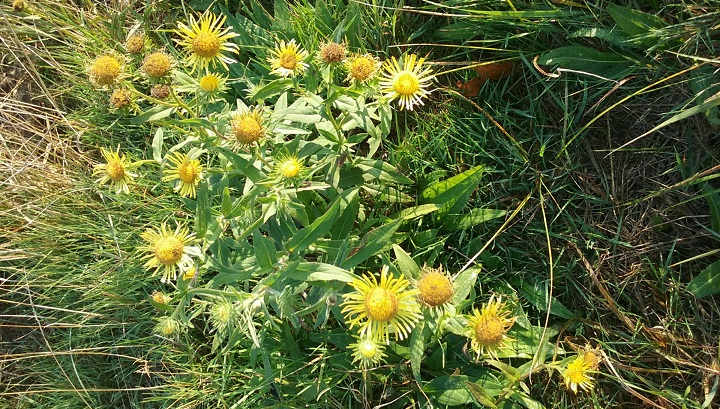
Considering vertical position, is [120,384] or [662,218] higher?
[662,218]

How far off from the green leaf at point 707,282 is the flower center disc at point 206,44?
2395 mm

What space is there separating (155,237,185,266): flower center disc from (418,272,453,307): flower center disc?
995 millimetres

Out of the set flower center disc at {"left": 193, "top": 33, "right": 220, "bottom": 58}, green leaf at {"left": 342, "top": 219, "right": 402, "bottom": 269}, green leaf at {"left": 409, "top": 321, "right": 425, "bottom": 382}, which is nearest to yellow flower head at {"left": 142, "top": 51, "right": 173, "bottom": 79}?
flower center disc at {"left": 193, "top": 33, "right": 220, "bottom": 58}

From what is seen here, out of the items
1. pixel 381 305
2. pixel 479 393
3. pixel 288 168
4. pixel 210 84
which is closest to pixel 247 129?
pixel 288 168

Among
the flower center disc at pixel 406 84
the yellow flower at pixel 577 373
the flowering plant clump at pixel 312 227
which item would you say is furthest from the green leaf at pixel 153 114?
the yellow flower at pixel 577 373

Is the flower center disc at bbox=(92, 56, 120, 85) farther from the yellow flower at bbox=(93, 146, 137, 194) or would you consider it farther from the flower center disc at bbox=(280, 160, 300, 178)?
the flower center disc at bbox=(280, 160, 300, 178)

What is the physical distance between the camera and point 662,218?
8.85 ft

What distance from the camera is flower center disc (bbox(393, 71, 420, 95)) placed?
2.37 metres

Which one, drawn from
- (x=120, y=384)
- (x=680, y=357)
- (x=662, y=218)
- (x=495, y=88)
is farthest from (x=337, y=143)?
(x=120, y=384)

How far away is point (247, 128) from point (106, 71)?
0.71 meters

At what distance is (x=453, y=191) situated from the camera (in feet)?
9.05

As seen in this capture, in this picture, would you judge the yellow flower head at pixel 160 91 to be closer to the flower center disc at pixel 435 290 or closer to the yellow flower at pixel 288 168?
the yellow flower at pixel 288 168

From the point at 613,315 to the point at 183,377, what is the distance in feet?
7.95

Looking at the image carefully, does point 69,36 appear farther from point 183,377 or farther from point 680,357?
Answer: point 680,357
